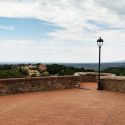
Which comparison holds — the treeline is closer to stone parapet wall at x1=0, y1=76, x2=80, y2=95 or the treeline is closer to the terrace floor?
stone parapet wall at x1=0, y1=76, x2=80, y2=95

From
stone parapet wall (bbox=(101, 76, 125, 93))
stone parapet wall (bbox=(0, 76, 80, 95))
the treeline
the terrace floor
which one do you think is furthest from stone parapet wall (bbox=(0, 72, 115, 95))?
the treeline

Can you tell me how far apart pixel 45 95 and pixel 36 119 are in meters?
4.46

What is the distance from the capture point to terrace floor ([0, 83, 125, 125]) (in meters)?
7.77

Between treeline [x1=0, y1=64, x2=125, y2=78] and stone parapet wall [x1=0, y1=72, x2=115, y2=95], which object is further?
treeline [x1=0, y1=64, x2=125, y2=78]

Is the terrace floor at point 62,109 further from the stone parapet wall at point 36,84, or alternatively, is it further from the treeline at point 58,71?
the treeline at point 58,71

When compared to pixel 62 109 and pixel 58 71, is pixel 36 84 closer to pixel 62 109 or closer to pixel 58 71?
pixel 62 109

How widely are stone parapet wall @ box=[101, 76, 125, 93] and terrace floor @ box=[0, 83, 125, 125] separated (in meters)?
0.62


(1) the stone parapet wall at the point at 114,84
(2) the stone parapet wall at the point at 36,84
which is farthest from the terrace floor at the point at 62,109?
(1) the stone parapet wall at the point at 114,84

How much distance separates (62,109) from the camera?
9250 mm

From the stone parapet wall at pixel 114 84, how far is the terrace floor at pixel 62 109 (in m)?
0.62

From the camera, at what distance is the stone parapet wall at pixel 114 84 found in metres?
13.3

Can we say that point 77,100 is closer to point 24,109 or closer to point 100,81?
point 24,109

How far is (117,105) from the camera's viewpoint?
33.4 feet

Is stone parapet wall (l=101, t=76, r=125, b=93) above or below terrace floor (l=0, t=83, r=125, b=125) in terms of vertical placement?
above
